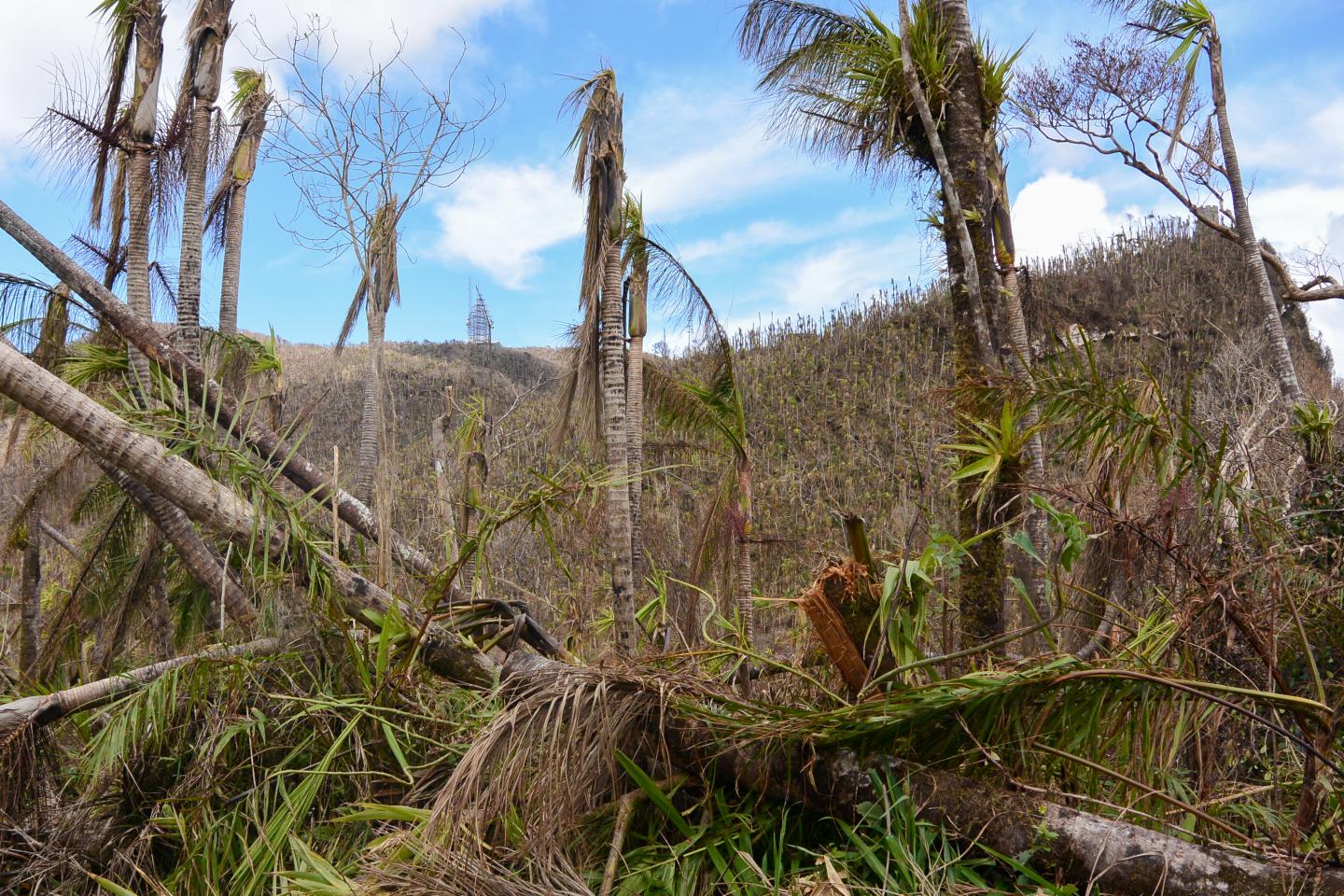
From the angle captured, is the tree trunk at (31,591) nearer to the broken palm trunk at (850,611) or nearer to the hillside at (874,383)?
the hillside at (874,383)

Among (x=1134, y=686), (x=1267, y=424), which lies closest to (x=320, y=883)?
(x=1134, y=686)

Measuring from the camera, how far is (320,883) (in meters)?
2.20

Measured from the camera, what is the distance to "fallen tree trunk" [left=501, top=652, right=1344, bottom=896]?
1933mm

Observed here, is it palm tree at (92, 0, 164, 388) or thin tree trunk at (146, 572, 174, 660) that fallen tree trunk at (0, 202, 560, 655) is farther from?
thin tree trunk at (146, 572, 174, 660)

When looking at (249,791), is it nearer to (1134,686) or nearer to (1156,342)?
(1134,686)

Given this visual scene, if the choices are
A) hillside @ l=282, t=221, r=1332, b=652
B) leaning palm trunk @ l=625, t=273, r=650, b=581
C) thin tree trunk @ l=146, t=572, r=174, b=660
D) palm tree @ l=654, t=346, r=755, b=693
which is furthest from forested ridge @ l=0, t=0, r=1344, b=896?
hillside @ l=282, t=221, r=1332, b=652

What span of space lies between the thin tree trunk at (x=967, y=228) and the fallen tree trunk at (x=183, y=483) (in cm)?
380

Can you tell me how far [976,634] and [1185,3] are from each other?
398 inches

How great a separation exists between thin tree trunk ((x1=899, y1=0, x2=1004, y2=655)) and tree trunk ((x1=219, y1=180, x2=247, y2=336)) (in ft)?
25.2

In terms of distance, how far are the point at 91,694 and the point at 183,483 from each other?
820 mm

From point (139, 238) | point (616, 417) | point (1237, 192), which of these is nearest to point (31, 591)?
point (139, 238)

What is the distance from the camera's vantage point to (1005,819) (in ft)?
7.04

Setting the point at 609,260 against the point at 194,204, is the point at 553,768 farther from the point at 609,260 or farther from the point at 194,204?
the point at 609,260

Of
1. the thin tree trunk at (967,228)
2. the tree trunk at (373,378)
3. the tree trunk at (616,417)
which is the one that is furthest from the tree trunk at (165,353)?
the thin tree trunk at (967,228)
